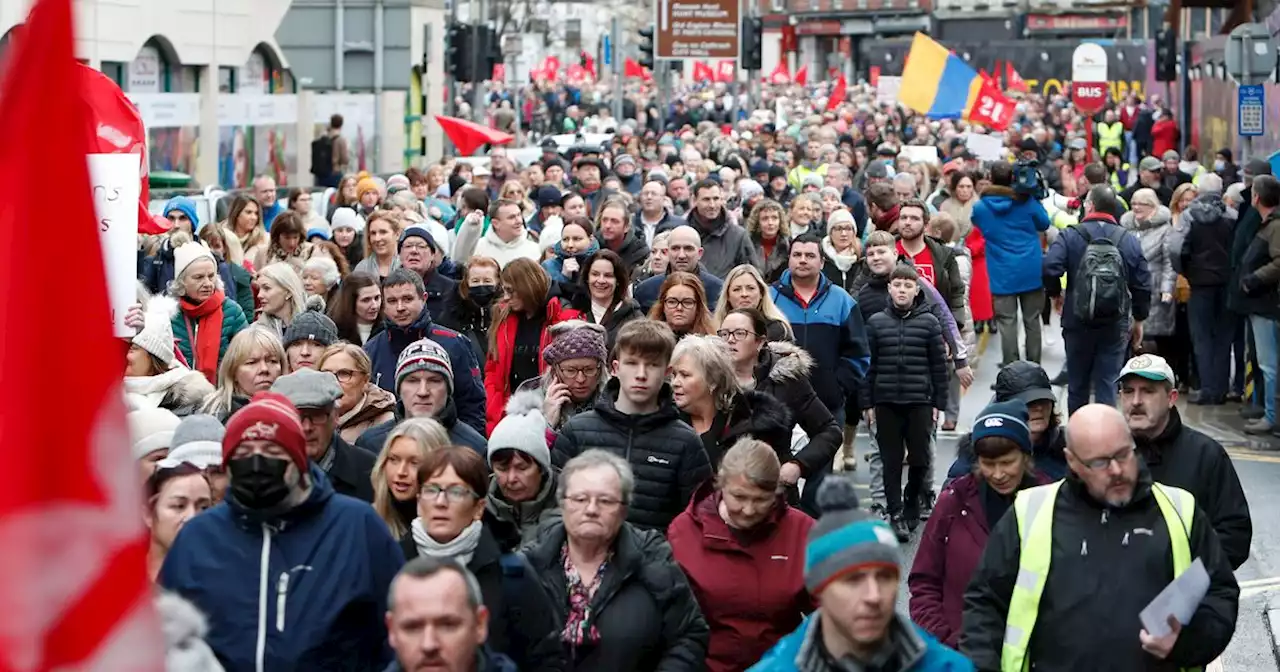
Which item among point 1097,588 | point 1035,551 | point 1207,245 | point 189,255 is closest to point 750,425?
point 1035,551

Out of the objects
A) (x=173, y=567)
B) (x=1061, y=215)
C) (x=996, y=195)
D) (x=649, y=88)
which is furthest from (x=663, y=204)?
(x=649, y=88)

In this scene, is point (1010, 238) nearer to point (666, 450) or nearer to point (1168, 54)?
point (666, 450)

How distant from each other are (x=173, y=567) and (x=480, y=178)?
1653 centimetres

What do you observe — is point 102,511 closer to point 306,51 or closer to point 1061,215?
point 1061,215

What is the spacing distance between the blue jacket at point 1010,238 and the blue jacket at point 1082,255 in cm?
220

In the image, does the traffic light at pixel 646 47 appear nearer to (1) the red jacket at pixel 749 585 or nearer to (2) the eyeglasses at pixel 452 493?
(1) the red jacket at pixel 749 585

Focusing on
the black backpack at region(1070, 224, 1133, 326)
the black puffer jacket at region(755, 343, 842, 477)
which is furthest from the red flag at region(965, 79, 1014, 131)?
the black puffer jacket at region(755, 343, 842, 477)

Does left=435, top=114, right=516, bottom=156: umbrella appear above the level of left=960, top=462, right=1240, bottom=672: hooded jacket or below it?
above

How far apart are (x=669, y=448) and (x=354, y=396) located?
1602 millimetres

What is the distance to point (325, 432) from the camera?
766 cm

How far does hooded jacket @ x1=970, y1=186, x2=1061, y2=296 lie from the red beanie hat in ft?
41.1

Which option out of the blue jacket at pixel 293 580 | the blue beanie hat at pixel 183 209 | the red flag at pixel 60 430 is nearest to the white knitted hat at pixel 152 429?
the blue jacket at pixel 293 580

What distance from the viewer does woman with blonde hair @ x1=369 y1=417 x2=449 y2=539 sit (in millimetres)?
7211

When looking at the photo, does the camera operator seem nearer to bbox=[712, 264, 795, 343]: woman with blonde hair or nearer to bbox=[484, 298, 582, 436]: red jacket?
bbox=[484, 298, 582, 436]: red jacket
